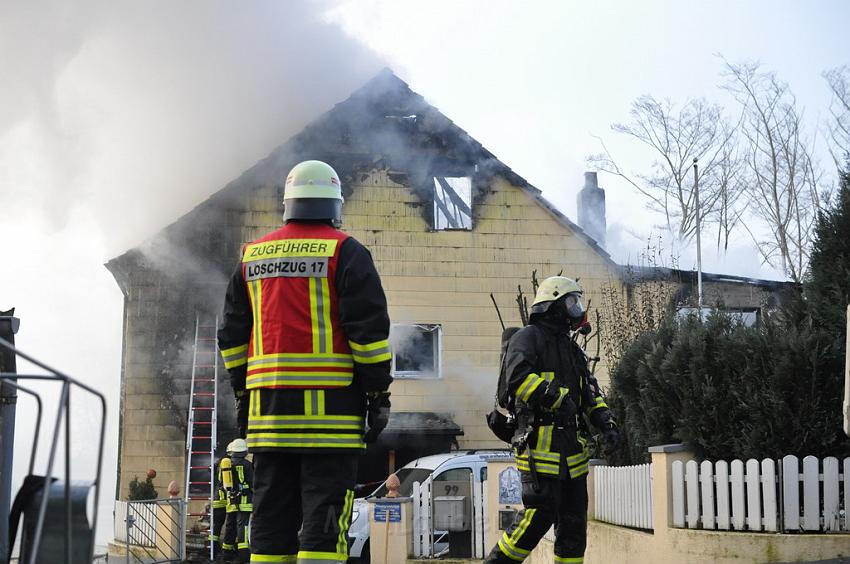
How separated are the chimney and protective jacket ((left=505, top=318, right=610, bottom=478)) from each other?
20865 millimetres

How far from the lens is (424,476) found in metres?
15.8

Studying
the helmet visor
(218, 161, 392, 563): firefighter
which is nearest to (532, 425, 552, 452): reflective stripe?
the helmet visor

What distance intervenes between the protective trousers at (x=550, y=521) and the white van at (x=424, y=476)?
24.4 ft

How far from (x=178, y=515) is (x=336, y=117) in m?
8.61

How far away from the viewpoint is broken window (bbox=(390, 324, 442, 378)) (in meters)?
23.3

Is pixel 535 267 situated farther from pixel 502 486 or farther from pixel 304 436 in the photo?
pixel 304 436

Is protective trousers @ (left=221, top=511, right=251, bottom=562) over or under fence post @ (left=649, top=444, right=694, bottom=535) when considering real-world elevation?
under

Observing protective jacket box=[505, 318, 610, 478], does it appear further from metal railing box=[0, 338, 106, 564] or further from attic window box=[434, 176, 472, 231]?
attic window box=[434, 176, 472, 231]

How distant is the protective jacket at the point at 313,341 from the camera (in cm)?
518

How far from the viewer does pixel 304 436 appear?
515 cm

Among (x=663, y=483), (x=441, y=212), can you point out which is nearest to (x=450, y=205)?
(x=441, y=212)

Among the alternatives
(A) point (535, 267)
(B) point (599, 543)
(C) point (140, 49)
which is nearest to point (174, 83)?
(C) point (140, 49)

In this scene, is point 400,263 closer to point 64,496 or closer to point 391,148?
point 391,148

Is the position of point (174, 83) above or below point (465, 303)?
above
